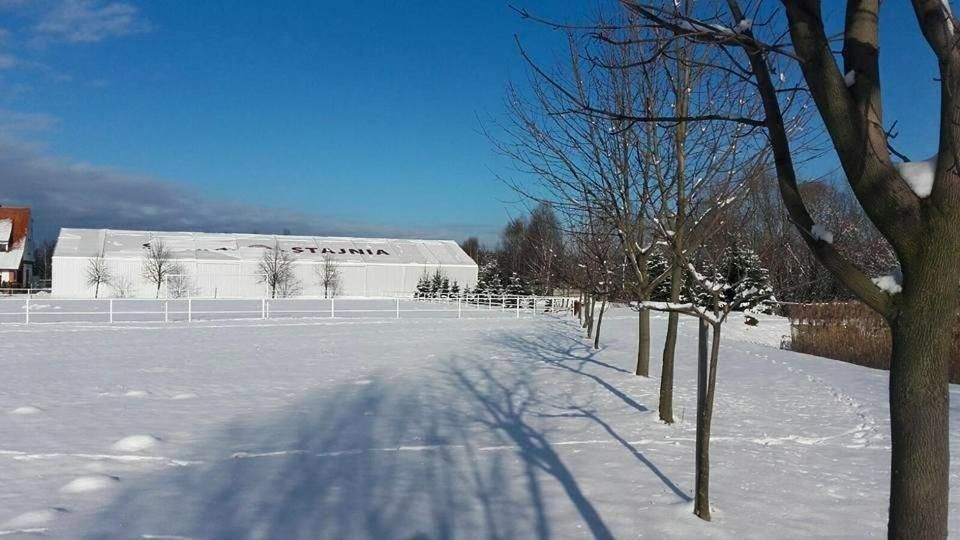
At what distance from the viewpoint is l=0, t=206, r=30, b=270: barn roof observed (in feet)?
164

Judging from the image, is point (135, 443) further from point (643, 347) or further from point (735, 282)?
point (643, 347)

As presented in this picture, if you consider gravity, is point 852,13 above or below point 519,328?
above

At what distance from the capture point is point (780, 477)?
5.56m

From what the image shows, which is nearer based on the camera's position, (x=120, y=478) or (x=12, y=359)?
(x=120, y=478)

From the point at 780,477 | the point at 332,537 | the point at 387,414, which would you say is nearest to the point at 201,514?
the point at 332,537

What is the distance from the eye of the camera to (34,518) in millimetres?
4234

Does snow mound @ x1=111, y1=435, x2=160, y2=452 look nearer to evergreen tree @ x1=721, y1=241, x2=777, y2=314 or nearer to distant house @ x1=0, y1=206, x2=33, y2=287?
evergreen tree @ x1=721, y1=241, x2=777, y2=314

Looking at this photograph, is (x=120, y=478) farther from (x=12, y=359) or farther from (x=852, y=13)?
(x=12, y=359)

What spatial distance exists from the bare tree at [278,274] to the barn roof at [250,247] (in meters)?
1.22

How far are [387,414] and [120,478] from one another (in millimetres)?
3319

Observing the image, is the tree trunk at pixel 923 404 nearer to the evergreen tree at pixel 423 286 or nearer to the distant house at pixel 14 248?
the evergreen tree at pixel 423 286

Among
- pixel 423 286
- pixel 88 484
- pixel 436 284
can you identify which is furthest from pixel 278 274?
pixel 88 484

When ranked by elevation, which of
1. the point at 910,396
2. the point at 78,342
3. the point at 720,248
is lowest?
the point at 78,342

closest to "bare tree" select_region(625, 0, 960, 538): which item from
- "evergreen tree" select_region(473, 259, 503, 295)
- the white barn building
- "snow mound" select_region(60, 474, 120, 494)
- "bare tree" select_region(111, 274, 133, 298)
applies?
"snow mound" select_region(60, 474, 120, 494)
